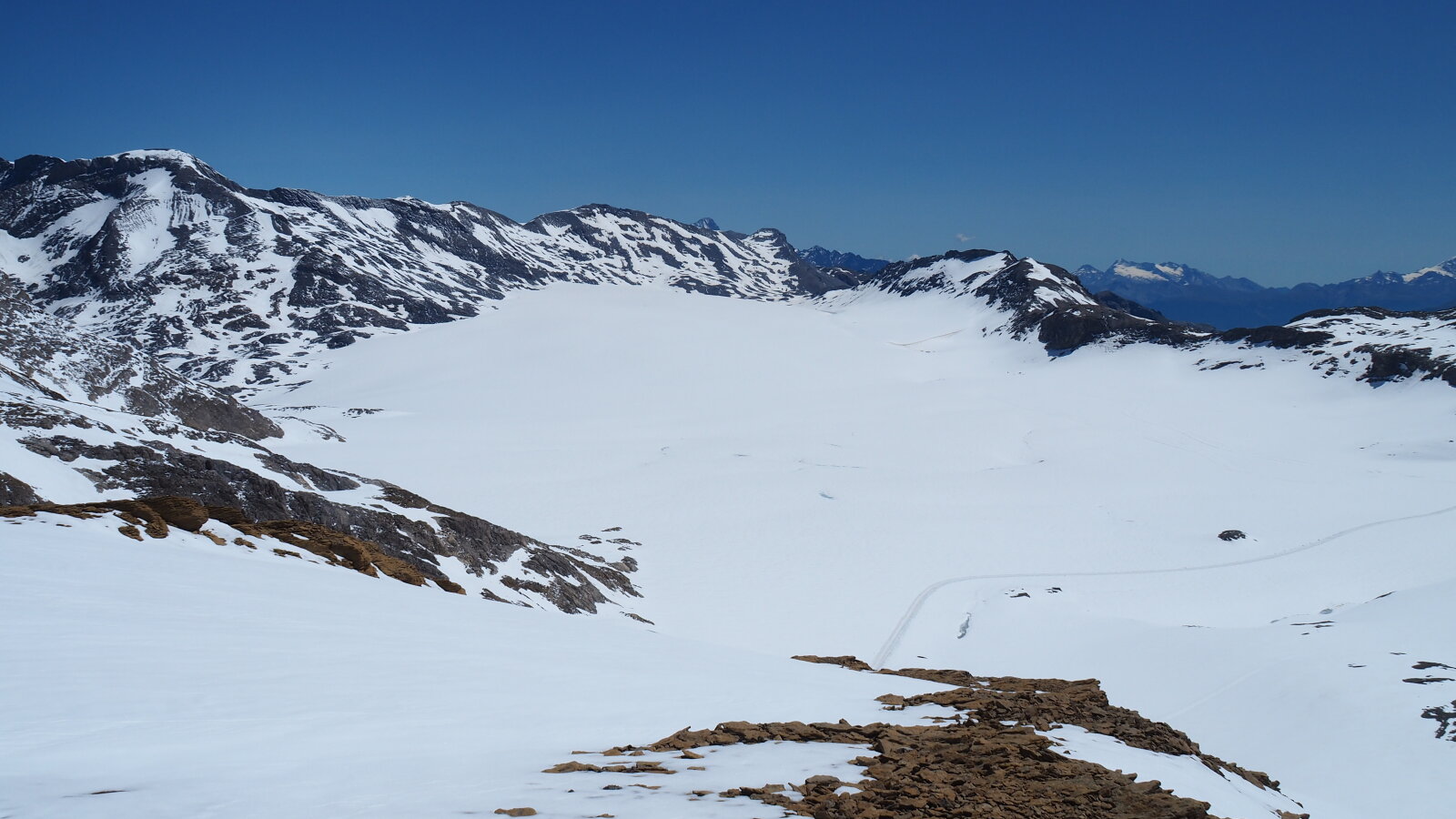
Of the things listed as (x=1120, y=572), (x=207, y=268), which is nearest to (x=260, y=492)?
(x=1120, y=572)

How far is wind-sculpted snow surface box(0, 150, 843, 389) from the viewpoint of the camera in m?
120

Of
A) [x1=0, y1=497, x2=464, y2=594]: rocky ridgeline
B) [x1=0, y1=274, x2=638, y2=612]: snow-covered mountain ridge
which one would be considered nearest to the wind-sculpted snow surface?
[x1=0, y1=274, x2=638, y2=612]: snow-covered mountain ridge

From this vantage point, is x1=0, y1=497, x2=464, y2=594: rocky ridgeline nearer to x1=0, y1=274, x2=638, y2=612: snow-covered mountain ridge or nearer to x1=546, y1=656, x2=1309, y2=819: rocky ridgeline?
x1=0, y1=274, x2=638, y2=612: snow-covered mountain ridge

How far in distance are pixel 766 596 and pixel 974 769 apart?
24.5 metres

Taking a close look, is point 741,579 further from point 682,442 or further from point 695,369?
point 695,369

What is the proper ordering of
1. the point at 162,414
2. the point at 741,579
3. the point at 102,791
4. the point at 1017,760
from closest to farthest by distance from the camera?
the point at 102,791 → the point at 1017,760 → the point at 741,579 → the point at 162,414

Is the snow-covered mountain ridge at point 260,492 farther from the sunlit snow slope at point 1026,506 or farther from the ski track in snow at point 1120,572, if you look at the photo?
the ski track in snow at point 1120,572

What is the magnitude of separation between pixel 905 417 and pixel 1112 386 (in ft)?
110

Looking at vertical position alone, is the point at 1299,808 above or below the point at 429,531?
below

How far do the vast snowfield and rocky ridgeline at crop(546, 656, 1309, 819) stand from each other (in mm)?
627

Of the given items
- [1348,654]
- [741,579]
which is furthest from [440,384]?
[1348,654]

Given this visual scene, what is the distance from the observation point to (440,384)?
9031cm

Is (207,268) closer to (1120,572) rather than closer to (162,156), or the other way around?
(162,156)

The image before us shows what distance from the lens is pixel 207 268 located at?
138m
